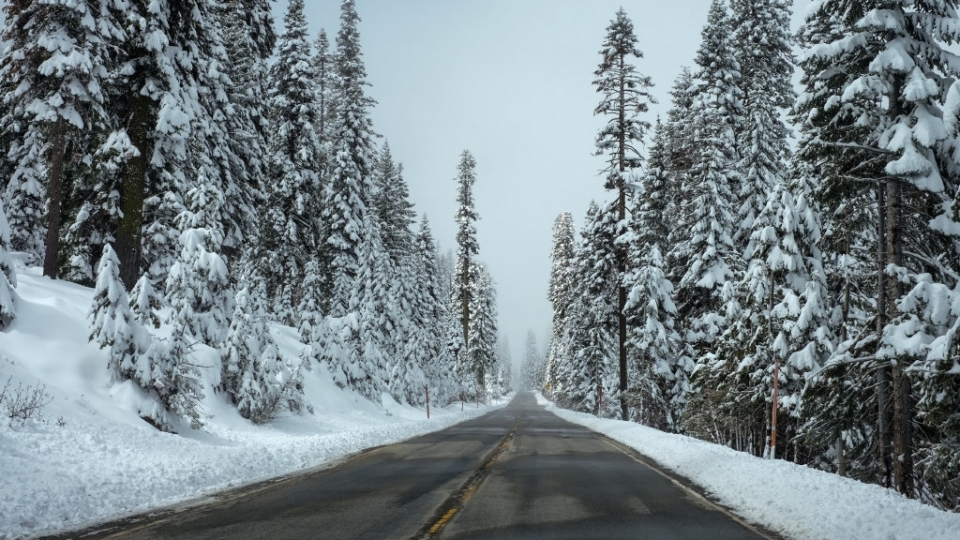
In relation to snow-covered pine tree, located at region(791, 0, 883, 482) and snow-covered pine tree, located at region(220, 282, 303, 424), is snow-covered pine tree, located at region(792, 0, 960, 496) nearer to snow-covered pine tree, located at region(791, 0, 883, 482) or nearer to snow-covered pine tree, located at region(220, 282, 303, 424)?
snow-covered pine tree, located at region(791, 0, 883, 482)

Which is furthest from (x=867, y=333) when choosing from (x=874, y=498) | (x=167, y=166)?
(x=167, y=166)

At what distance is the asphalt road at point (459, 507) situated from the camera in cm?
755

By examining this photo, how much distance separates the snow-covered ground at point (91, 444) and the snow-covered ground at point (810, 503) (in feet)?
27.5

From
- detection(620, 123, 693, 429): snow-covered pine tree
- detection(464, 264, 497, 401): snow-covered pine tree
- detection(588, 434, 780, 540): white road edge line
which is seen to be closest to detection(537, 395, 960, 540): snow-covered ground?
detection(588, 434, 780, 540): white road edge line

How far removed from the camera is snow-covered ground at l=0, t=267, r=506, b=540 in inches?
341

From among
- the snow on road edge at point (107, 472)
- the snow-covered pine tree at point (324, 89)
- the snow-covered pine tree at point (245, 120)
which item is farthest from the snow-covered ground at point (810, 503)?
the snow-covered pine tree at point (324, 89)

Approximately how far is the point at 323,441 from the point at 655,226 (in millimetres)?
21199

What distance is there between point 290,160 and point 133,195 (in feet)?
62.2

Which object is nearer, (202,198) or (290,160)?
(202,198)

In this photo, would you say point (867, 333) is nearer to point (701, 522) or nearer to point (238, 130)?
point (701, 522)

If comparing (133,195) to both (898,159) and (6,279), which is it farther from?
(898,159)

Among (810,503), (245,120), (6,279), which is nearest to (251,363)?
(6,279)

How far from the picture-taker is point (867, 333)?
1398 centimetres

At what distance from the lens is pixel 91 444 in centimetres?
1181
